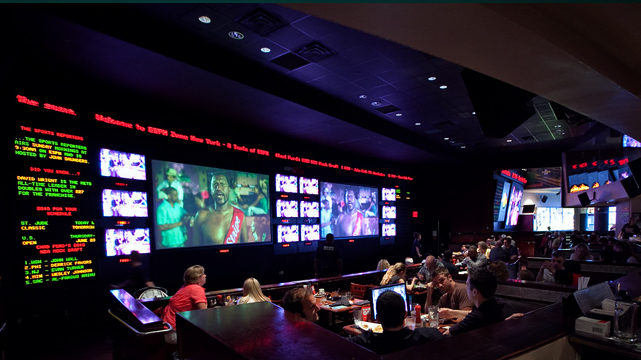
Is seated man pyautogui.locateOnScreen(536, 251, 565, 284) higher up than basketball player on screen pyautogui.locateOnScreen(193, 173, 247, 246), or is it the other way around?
basketball player on screen pyautogui.locateOnScreen(193, 173, 247, 246)

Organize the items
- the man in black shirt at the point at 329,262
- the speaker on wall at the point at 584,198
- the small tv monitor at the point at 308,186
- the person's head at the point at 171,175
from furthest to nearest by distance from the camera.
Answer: the speaker on wall at the point at 584,198
the small tv monitor at the point at 308,186
the man in black shirt at the point at 329,262
the person's head at the point at 171,175

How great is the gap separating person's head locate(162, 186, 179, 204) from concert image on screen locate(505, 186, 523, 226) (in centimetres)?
1490

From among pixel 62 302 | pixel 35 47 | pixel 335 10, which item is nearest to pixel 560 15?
pixel 335 10

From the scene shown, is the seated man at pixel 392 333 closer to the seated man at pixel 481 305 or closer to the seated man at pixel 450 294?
the seated man at pixel 481 305

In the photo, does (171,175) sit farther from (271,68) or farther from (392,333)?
(392,333)

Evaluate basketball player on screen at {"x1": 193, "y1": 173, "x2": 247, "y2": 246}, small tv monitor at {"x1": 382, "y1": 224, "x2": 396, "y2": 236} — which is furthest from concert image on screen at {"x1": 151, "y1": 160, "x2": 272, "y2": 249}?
small tv monitor at {"x1": 382, "y1": 224, "x2": 396, "y2": 236}

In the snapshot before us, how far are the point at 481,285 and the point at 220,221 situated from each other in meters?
5.83

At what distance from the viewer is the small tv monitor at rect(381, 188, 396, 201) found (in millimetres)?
12185

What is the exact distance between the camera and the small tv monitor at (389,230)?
12.0 m

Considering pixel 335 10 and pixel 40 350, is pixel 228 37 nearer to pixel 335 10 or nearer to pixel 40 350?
pixel 335 10

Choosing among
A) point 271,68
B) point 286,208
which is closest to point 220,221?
point 286,208

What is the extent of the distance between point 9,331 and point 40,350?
474 mm

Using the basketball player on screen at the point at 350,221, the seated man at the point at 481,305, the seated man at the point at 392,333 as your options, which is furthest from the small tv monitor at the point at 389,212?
the seated man at the point at 392,333

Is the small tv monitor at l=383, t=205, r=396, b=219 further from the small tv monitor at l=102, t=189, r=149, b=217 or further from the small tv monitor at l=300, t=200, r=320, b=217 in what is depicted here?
the small tv monitor at l=102, t=189, r=149, b=217
